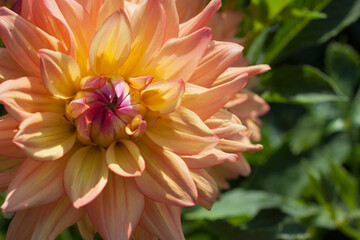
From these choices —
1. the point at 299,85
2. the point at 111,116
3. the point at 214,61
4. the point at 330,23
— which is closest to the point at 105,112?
the point at 111,116

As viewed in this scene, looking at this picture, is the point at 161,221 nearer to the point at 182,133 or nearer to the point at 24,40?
the point at 182,133

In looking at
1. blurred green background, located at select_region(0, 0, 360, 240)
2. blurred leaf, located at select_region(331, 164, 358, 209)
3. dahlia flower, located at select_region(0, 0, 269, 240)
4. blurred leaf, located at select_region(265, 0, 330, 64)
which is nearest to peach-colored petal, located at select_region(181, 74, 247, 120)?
dahlia flower, located at select_region(0, 0, 269, 240)

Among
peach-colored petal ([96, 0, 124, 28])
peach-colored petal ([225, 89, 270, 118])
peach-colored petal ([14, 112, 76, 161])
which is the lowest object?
peach-colored petal ([225, 89, 270, 118])

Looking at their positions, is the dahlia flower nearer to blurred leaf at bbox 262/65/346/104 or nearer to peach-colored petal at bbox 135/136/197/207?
peach-colored petal at bbox 135/136/197/207

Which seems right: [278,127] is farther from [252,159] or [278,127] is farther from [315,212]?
[315,212]

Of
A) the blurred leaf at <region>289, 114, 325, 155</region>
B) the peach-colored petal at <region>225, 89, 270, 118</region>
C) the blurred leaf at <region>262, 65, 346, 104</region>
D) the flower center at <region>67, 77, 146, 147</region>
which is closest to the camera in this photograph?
the flower center at <region>67, 77, 146, 147</region>

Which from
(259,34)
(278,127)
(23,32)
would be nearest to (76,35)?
(23,32)
